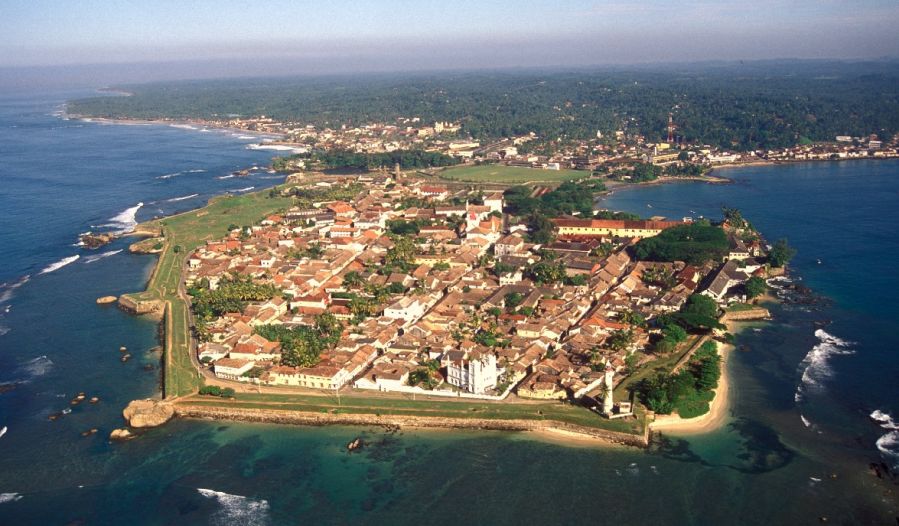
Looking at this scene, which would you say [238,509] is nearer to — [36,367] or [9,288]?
[36,367]

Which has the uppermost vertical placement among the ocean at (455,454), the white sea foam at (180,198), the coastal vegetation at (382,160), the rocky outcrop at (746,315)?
the coastal vegetation at (382,160)

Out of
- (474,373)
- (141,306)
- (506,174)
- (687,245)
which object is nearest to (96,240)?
(141,306)

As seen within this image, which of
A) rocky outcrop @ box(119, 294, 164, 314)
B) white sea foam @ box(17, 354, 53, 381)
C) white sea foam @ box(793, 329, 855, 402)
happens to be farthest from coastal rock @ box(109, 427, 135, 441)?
white sea foam @ box(793, 329, 855, 402)

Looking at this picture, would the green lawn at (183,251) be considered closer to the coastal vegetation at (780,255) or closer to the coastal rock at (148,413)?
the coastal rock at (148,413)

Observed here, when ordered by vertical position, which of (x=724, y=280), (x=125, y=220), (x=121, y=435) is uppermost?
(x=125, y=220)

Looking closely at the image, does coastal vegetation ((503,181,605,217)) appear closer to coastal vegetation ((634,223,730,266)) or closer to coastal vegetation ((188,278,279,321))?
coastal vegetation ((634,223,730,266))

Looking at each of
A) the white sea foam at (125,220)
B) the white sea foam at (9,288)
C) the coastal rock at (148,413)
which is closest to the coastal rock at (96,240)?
the white sea foam at (125,220)

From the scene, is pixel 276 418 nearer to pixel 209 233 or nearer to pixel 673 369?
pixel 673 369
